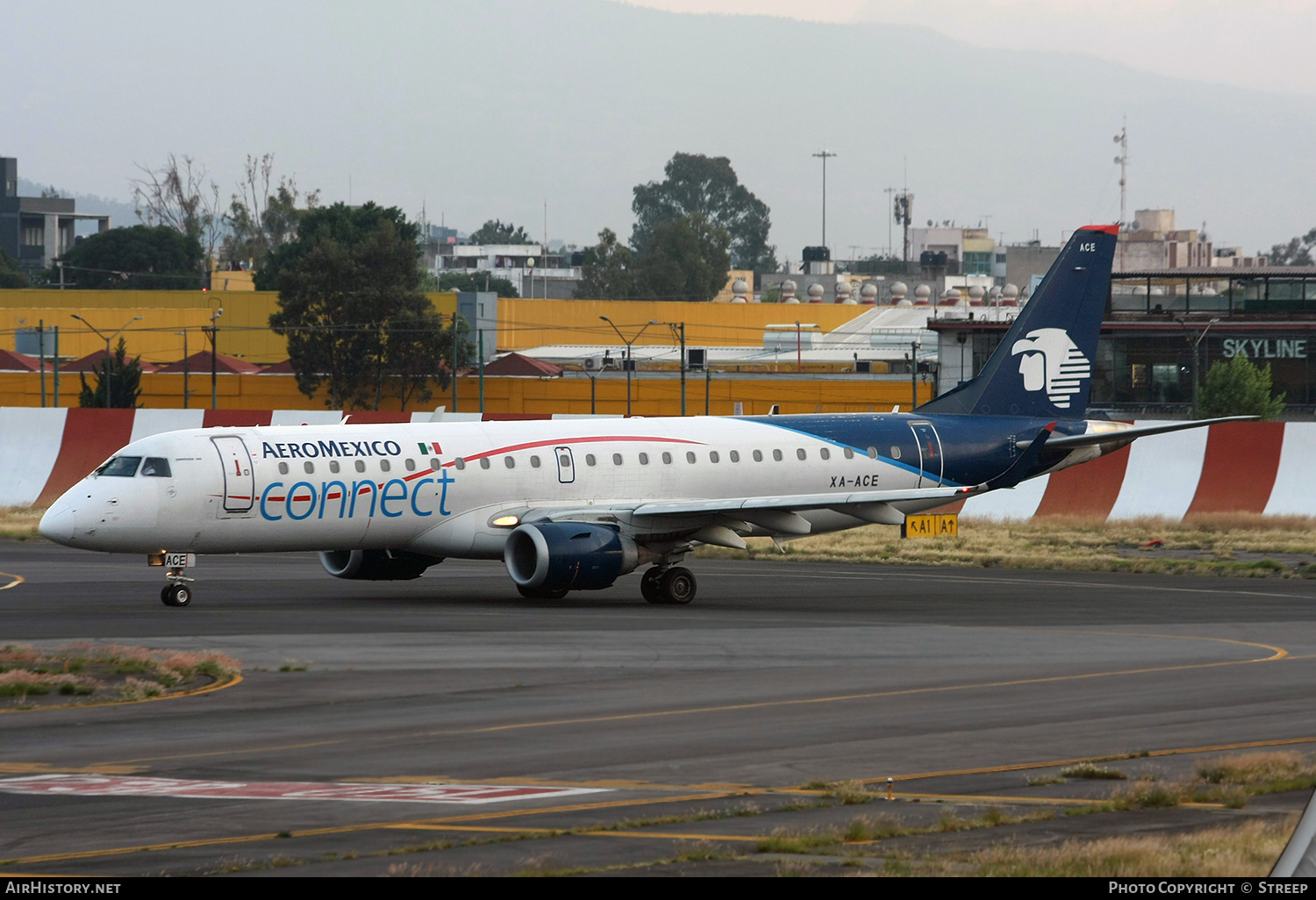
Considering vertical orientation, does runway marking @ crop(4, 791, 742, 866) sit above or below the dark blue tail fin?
below

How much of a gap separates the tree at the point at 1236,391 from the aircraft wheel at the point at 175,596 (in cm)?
5673

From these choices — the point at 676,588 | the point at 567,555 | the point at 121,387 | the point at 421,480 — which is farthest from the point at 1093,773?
the point at 121,387

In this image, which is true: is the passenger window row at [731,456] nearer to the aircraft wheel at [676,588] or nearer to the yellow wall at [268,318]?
the aircraft wheel at [676,588]

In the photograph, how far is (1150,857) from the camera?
10.9 m

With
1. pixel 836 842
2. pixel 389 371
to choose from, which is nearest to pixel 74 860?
pixel 836 842

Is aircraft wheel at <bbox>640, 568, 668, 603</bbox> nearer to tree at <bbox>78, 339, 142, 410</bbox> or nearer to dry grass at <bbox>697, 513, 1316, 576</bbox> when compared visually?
dry grass at <bbox>697, 513, 1316, 576</bbox>

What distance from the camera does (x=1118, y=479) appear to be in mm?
46156

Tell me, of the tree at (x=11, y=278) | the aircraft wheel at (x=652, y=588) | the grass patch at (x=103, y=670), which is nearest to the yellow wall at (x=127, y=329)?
the tree at (x=11, y=278)

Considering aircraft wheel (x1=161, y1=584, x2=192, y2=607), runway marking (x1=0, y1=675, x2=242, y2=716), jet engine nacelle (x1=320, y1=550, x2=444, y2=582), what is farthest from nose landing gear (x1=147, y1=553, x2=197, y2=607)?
runway marking (x1=0, y1=675, x2=242, y2=716)

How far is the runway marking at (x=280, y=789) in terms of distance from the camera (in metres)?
13.6

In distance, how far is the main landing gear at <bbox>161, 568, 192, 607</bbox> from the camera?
28.9m

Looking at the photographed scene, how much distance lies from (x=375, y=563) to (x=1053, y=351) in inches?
620

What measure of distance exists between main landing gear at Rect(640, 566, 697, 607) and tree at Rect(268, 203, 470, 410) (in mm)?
65528

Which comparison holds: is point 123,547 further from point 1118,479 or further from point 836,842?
point 1118,479
